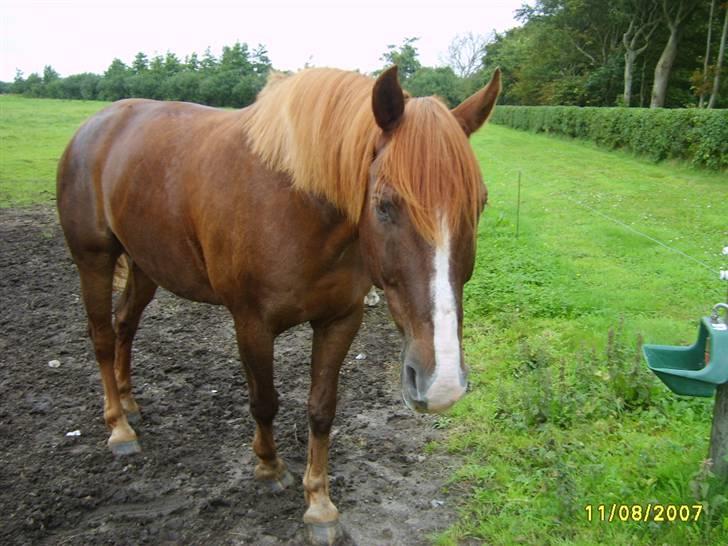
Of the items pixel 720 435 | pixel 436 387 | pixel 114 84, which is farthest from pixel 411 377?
pixel 114 84

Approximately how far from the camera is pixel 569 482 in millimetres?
2785

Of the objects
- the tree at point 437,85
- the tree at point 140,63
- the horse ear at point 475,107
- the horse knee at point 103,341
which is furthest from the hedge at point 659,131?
the tree at point 140,63

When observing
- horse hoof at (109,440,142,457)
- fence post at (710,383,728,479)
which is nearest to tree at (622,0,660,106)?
fence post at (710,383,728,479)

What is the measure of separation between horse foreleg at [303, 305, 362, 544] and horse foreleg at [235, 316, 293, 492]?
24 centimetres

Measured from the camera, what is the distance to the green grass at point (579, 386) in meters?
2.79

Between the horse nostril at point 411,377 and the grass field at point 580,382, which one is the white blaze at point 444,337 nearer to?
the horse nostril at point 411,377

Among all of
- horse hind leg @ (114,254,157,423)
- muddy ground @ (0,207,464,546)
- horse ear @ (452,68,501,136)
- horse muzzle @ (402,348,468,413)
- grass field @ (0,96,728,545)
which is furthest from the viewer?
horse hind leg @ (114,254,157,423)

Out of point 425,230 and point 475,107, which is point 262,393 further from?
point 475,107

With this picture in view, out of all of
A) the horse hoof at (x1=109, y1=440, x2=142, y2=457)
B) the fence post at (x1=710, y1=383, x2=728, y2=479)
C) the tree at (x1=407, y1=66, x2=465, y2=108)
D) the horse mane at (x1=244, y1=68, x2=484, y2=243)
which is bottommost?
the horse hoof at (x1=109, y1=440, x2=142, y2=457)

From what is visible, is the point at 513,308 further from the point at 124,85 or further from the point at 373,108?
the point at 124,85

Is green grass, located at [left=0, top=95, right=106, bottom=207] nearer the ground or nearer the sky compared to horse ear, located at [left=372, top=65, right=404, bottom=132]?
nearer the ground

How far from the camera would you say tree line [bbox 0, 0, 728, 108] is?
87.0ft

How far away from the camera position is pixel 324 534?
284 cm

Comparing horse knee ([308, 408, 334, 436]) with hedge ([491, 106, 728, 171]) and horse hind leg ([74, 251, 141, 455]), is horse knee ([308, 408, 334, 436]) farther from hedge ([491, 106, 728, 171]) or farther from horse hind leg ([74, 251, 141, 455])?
hedge ([491, 106, 728, 171])
